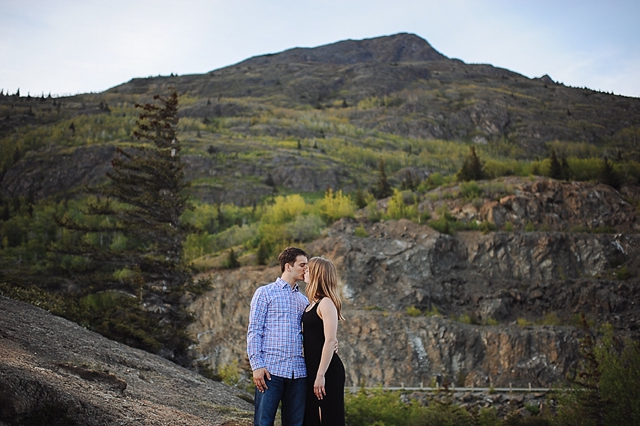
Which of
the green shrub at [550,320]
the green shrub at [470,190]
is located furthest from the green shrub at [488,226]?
the green shrub at [550,320]

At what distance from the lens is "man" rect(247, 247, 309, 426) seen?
21.2 ft

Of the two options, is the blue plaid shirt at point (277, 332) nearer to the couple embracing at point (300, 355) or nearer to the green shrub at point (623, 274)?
the couple embracing at point (300, 355)

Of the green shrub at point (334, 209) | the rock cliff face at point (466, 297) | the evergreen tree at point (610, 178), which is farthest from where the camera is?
the green shrub at point (334, 209)

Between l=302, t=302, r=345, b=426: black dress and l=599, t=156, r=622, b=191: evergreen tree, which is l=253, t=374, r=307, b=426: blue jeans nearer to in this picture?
l=302, t=302, r=345, b=426: black dress

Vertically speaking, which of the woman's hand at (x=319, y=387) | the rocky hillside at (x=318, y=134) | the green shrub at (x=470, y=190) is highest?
the rocky hillside at (x=318, y=134)

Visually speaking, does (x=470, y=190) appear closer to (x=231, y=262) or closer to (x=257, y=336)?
(x=231, y=262)

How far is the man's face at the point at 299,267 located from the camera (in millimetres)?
6742

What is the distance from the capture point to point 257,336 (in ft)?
21.6

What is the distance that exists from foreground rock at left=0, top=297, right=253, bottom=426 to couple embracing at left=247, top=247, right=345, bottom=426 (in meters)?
2.37

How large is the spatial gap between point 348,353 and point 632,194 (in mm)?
34412

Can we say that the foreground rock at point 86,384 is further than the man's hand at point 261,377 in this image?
Yes

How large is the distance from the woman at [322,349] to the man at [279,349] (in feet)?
0.41

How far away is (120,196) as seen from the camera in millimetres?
26703

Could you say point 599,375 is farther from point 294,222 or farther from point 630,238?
point 294,222
